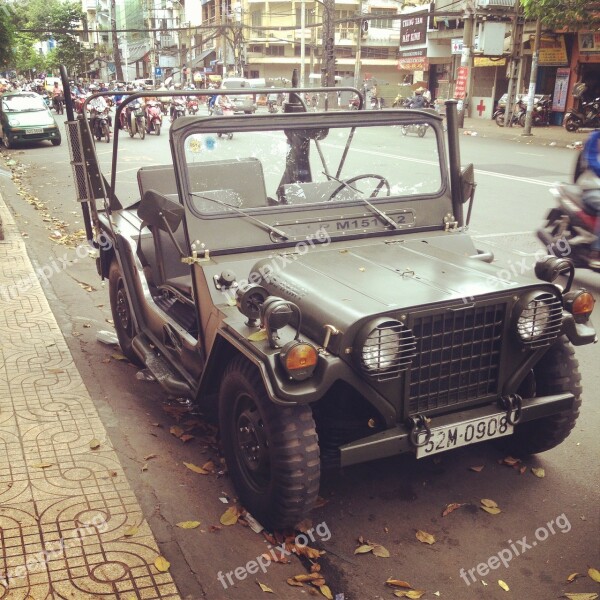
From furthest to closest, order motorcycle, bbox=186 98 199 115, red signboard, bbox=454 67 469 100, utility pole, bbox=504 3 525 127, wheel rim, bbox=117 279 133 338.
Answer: utility pole, bbox=504 3 525 127 < red signboard, bbox=454 67 469 100 < motorcycle, bbox=186 98 199 115 < wheel rim, bbox=117 279 133 338

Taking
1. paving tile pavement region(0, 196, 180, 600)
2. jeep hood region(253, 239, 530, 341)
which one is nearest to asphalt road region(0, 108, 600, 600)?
paving tile pavement region(0, 196, 180, 600)

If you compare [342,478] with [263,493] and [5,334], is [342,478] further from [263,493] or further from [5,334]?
[5,334]

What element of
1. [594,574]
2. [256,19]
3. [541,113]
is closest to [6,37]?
[594,574]

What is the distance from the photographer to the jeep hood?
3.10 meters

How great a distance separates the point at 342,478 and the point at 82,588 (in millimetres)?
1528

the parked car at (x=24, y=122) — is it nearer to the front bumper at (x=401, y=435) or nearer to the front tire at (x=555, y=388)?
the front tire at (x=555, y=388)

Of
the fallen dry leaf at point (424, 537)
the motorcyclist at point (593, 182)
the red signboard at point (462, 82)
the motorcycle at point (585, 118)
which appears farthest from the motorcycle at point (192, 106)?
→ the motorcycle at point (585, 118)

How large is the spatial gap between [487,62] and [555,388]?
3088cm

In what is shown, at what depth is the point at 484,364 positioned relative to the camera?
3316 millimetres

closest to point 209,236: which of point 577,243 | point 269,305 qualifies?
point 269,305

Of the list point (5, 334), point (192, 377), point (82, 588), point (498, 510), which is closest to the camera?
point (82, 588)

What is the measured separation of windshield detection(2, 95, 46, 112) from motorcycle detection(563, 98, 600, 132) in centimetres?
1814

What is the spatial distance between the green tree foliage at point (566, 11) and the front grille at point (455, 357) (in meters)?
19.4

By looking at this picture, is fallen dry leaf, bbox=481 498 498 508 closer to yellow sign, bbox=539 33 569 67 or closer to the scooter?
the scooter
